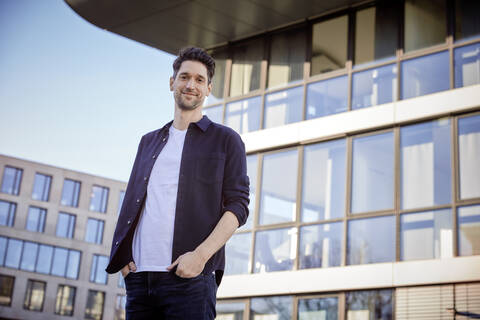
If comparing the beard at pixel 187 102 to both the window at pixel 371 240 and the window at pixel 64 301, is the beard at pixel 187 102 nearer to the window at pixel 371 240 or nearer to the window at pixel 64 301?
the window at pixel 371 240

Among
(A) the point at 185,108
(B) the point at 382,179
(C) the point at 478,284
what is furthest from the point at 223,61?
(A) the point at 185,108

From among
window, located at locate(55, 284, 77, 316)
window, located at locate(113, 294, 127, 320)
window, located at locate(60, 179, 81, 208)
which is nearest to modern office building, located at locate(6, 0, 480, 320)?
window, located at locate(60, 179, 81, 208)

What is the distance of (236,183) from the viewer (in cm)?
308

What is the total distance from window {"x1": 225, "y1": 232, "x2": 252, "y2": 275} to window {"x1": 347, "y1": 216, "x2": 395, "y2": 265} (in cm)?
256

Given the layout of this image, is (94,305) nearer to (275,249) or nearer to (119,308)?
(119,308)

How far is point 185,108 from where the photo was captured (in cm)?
326

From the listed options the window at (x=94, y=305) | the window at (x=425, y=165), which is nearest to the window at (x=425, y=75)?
the window at (x=425, y=165)

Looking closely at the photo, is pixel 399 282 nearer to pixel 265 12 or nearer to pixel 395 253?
pixel 395 253

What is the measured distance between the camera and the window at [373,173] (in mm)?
14398

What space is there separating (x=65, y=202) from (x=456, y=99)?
5199 cm

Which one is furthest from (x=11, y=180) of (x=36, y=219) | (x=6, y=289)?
(x=6, y=289)

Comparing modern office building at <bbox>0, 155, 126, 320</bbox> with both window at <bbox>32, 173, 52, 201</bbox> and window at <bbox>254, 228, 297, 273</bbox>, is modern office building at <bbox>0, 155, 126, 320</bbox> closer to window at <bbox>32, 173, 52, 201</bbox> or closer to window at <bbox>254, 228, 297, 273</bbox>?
window at <bbox>32, 173, 52, 201</bbox>

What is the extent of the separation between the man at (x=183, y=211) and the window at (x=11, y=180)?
59.2 m

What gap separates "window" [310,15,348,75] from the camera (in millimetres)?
16250
